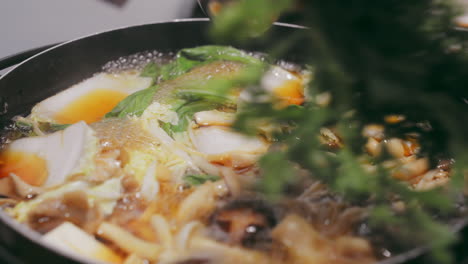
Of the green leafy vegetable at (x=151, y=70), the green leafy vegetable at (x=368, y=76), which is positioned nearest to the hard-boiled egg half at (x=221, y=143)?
the green leafy vegetable at (x=151, y=70)

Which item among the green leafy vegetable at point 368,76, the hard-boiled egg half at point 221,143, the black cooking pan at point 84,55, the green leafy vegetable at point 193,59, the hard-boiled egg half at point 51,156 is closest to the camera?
the green leafy vegetable at point 368,76

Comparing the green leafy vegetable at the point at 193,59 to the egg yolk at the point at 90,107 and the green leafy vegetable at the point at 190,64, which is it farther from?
the egg yolk at the point at 90,107

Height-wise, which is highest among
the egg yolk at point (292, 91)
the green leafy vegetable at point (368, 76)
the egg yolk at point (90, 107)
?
the green leafy vegetable at point (368, 76)

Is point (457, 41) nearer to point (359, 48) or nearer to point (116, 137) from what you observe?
point (359, 48)

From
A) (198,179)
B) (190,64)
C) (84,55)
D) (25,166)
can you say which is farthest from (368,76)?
(84,55)

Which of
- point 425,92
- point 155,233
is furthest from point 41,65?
point 425,92

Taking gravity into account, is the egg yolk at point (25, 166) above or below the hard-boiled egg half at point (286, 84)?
above

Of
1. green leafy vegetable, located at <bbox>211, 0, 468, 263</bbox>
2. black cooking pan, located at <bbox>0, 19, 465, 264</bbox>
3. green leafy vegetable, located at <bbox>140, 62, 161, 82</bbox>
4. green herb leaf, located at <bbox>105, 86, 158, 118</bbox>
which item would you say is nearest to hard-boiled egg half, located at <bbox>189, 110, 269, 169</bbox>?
green herb leaf, located at <bbox>105, 86, 158, 118</bbox>

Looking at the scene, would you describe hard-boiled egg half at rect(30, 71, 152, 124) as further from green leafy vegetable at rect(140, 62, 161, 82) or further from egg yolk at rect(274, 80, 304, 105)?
egg yolk at rect(274, 80, 304, 105)
